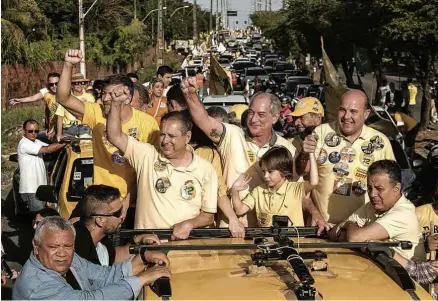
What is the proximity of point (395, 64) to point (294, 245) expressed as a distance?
22.7 meters

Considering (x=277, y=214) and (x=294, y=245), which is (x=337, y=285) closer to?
(x=294, y=245)

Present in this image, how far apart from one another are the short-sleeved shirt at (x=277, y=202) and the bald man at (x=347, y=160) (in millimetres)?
393

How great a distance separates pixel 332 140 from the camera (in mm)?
5852

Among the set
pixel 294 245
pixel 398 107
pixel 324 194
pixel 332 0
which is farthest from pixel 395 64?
pixel 294 245

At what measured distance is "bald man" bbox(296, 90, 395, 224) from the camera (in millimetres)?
5723

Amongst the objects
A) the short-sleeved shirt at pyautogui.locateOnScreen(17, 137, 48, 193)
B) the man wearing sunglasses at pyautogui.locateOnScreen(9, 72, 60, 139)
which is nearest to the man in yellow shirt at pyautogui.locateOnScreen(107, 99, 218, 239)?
the short-sleeved shirt at pyautogui.locateOnScreen(17, 137, 48, 193)

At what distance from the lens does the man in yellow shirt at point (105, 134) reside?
588cm

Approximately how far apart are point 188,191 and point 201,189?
95 mm

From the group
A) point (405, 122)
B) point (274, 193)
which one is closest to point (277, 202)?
point (274, 193)

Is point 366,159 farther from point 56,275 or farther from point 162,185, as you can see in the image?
point 56,275

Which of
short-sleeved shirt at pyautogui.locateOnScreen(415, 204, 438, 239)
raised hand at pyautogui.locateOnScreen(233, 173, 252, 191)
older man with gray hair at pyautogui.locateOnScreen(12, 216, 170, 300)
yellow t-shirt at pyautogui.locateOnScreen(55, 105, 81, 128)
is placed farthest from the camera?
yellow t-shirt at pyautogui.locateOnScreen(55, 105, 81, 128)

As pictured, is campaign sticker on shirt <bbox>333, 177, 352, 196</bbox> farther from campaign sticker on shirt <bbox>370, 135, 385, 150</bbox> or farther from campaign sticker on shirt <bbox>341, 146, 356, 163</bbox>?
campaign sticker on shirt <bbox>370, 135, 385, 150</bbox>

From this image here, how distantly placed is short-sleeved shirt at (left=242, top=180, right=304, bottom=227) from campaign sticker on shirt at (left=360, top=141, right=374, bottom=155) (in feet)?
2.19

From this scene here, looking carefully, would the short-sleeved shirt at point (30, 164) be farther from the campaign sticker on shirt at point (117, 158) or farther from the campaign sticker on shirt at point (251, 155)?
the campaign sticker on shirt at point (251, 155)
